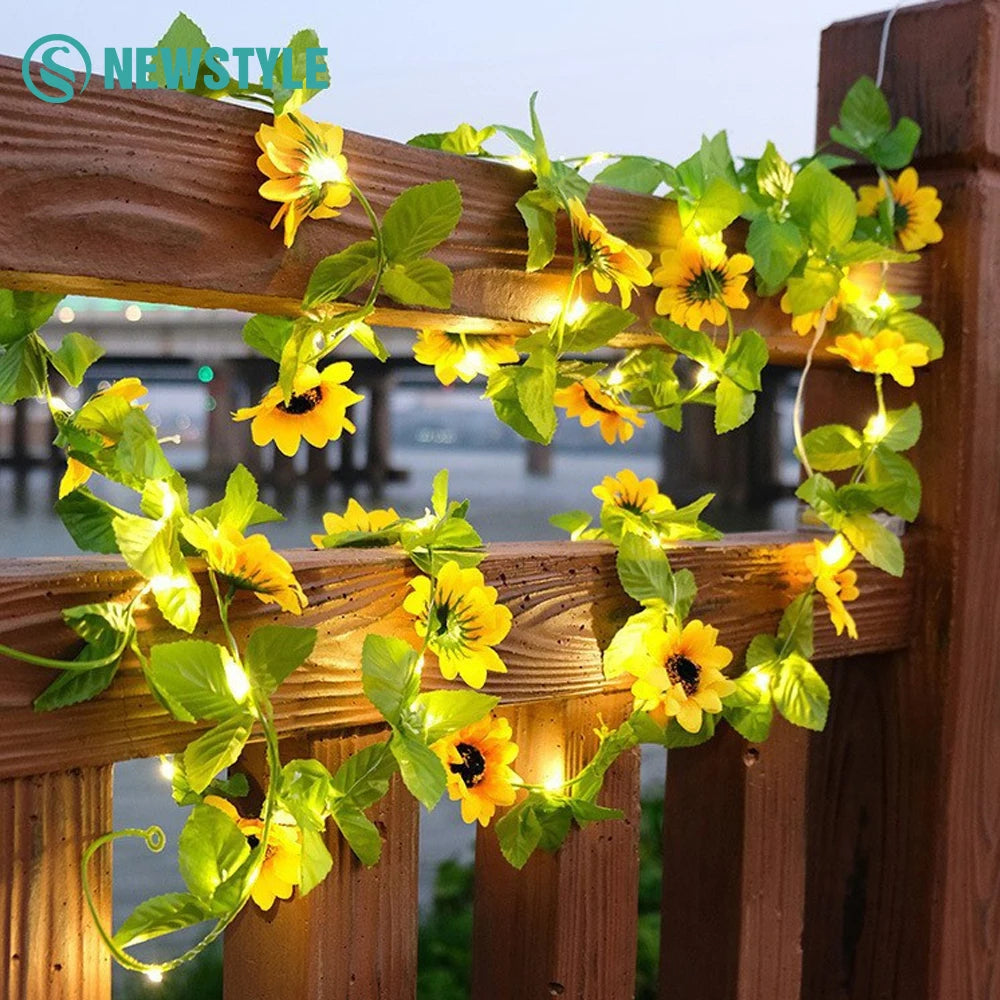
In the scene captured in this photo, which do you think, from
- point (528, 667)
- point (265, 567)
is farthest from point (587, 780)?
point (265, 567)

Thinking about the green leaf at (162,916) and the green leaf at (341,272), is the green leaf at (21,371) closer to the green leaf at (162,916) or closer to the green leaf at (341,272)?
the green leaf at (341,272)

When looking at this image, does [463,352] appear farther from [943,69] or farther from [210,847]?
[943,69]

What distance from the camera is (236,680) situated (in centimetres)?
72

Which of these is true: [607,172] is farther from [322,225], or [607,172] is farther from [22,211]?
[22,211]

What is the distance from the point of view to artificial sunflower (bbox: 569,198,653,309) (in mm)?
868

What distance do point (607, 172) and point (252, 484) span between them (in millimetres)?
412

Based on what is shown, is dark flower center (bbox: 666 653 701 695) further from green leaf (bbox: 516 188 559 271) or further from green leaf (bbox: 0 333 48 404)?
green leaf (bbox: 0 333 48 404)

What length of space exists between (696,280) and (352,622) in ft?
1.25

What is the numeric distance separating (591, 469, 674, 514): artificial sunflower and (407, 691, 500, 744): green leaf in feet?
0.91

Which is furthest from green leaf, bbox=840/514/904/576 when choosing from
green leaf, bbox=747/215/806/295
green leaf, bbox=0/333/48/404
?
green leaf, bbox=0/333/48/404

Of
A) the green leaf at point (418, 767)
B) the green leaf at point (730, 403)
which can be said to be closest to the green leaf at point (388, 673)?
the green leaf at point (418, 767)

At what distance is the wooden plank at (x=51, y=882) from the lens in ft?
Result: 2.30

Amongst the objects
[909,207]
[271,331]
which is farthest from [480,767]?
→ [909,207]

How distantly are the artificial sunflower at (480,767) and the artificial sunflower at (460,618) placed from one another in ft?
0.18
